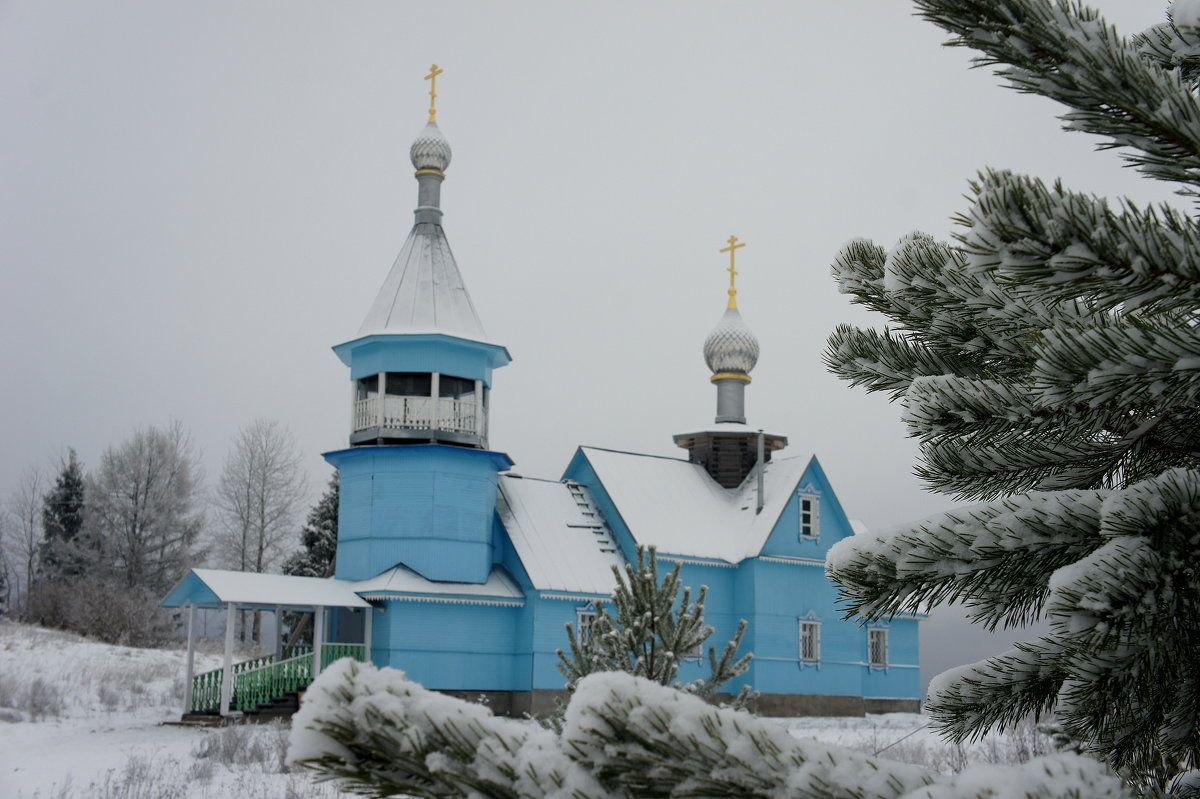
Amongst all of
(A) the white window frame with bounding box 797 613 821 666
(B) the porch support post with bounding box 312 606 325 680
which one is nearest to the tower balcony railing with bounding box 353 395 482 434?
(B) the porch support post with bounding box 312 606 325 680

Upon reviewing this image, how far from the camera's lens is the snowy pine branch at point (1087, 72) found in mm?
1412

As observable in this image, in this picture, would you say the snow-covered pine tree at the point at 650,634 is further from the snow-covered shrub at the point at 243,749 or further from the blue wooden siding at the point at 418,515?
the blue wooden siding at the point at 418,515

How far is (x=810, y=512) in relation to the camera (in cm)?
2823

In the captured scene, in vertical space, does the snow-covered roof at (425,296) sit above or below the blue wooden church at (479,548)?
above

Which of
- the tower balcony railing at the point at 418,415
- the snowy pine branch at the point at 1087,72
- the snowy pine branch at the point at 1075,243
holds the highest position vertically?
the tower balcony railing at the point at 418,415

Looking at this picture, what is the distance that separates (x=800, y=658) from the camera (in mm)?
26562

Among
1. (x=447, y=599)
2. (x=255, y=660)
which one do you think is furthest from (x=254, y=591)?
(x=447, y=599)

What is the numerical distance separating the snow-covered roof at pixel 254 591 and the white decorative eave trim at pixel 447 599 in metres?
0.40

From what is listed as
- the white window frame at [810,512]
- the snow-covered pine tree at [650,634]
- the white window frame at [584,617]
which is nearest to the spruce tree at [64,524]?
the white window frame at [584,617]

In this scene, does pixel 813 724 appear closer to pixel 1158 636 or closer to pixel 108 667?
pixel 108 667

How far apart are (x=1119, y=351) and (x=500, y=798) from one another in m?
1.10

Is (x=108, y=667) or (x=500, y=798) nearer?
(x=500, y=798)

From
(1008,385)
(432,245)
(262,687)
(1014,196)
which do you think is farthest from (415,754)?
(432,245)

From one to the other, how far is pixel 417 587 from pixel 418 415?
392 centimetres
